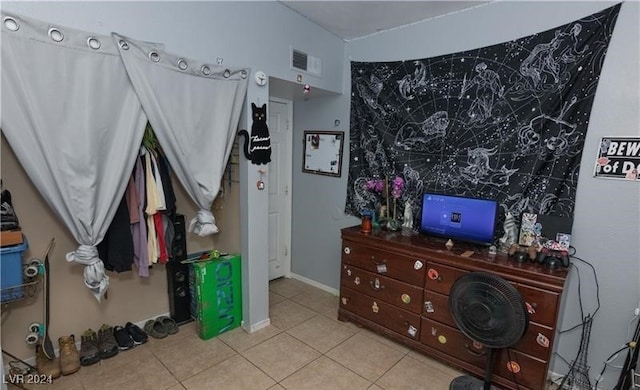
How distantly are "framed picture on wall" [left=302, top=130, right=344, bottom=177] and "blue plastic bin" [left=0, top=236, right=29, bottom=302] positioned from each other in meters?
2.43

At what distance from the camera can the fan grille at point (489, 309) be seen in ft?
5.32

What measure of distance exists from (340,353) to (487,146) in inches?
76.4

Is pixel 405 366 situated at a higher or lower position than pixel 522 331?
lower

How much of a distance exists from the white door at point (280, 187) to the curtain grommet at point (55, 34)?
1.97 meters

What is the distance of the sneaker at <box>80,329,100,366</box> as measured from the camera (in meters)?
2.13

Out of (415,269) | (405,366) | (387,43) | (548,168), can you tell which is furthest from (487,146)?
(405,366)

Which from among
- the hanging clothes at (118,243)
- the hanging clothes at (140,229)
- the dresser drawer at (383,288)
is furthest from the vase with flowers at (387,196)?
the hanging clothes at (118,243)

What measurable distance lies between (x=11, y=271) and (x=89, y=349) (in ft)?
2.62

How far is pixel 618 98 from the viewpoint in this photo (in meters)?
1.86

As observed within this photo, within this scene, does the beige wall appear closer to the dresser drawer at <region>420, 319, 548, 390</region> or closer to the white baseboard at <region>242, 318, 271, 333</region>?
the white baseboard at <region>242, 318, 271, 333</region>

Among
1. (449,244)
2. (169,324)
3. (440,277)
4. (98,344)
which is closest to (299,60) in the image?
(449,244)

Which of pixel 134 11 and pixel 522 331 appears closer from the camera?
pixel 522 331

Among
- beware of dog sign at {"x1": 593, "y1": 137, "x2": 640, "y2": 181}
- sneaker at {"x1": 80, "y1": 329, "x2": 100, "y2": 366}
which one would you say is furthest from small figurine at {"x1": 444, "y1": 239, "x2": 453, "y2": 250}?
sneaker at {"x1": 80, "y1": 329, "x2": 100, "y2": 366}

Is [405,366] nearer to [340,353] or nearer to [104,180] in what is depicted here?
[340,353]
